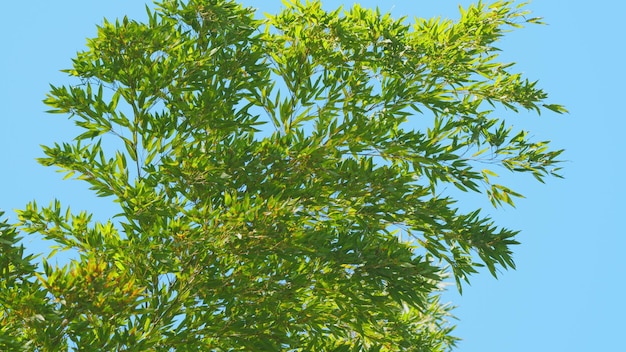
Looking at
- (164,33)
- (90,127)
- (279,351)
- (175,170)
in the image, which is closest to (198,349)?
(279,351)

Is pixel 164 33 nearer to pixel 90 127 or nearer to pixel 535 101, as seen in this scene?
pixel 90 127

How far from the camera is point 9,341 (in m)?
7.82

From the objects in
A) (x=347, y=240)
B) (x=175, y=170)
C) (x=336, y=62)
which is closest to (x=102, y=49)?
(x=175, y=170)

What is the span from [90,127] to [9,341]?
2.54 m

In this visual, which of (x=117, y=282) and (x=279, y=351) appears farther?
(x=279, y=351)

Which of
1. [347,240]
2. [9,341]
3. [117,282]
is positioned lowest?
[9,341]

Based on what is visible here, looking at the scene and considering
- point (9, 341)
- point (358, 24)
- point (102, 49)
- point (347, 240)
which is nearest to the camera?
point (9, 341)

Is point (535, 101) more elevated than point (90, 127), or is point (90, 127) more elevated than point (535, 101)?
point (535, 101)

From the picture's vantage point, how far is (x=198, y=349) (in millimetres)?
8953

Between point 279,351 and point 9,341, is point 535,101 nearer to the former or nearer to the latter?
point 279,351

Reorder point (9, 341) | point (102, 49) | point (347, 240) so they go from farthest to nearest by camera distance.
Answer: point (102, 49), point (347, 240), point (9, 341)

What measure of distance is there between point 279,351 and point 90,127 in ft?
9.15

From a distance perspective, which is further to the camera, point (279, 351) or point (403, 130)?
point (403, 130)

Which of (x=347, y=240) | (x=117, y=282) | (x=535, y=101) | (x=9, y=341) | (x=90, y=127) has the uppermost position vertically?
(x=535, y=101)
